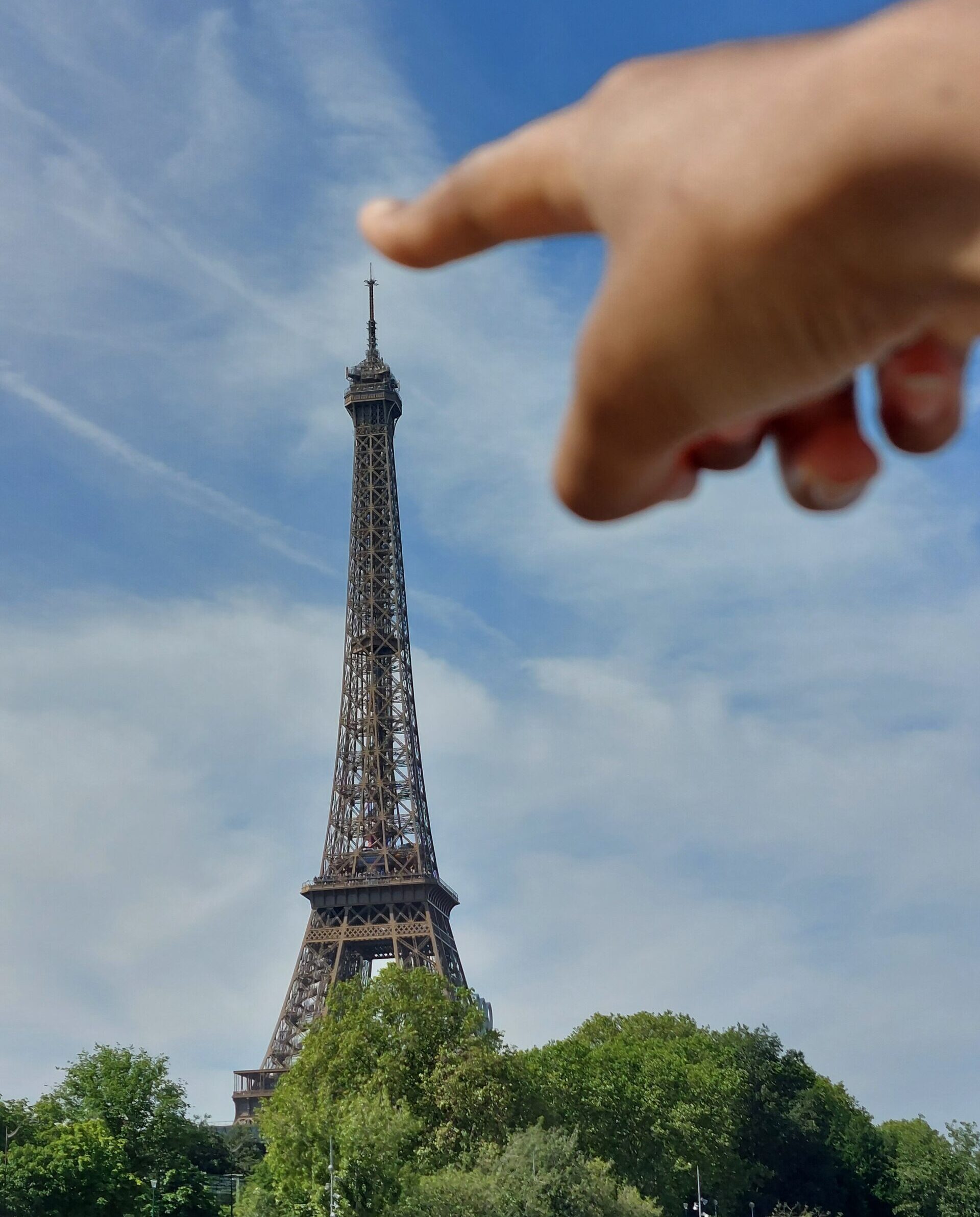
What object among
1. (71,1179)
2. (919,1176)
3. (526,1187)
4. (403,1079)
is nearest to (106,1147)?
(71,1179)

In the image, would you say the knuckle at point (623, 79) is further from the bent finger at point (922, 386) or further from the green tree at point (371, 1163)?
the green tree at point (371, 1163)

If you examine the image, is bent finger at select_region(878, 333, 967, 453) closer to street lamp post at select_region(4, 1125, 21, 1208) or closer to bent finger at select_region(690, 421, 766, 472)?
bent finger at select_region(690, 421, 766, 472)

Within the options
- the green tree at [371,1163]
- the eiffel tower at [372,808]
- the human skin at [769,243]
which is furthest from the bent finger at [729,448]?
the eiffel tower at [372,808]

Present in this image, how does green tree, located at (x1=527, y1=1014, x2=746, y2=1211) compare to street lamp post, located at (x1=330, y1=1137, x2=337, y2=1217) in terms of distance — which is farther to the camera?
green tree, located at (x1=527, y1=1014, x2=746, y2=1211)

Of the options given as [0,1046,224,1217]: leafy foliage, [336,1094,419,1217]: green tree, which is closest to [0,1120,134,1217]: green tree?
[0,1046,224,1217]: leafy foliage

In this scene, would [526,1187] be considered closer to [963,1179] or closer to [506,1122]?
[506,1122]

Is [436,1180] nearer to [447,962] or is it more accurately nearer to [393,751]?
[447,962]
